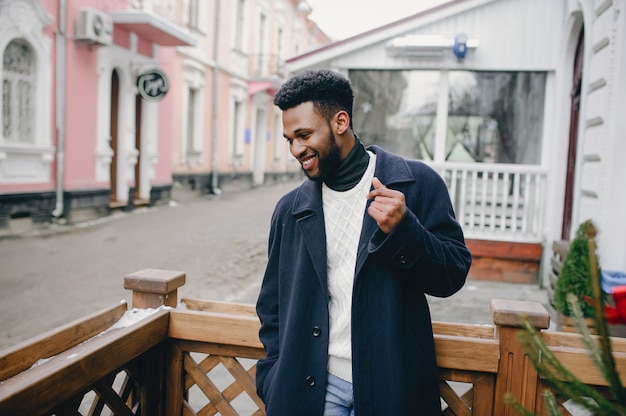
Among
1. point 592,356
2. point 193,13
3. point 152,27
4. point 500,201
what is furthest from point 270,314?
point 193,13

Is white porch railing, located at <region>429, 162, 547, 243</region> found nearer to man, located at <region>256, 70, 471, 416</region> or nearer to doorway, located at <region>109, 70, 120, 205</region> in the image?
man, located at <region>256, 70, 471, 416</region>

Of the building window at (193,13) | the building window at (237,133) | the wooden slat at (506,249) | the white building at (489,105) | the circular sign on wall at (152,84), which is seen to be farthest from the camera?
the building window at (237,133)

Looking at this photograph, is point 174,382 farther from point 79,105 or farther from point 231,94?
point 231,94

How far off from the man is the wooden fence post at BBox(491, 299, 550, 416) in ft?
1.10

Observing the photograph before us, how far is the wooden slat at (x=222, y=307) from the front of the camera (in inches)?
100

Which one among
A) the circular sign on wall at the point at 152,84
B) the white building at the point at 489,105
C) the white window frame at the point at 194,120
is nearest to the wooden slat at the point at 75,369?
the white building at the point at 489,105

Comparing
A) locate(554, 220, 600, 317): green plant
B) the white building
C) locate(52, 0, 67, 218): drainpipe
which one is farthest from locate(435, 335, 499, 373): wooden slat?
locate(52, 0, 67, 218): drainpipe

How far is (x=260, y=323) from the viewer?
222 centimetres

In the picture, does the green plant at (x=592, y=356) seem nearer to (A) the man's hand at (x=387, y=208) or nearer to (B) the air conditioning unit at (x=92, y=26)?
(A) the man's hand at (x=387, y=208)

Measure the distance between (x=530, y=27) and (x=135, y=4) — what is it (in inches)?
341

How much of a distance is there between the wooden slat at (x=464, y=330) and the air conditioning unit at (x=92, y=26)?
10.6m

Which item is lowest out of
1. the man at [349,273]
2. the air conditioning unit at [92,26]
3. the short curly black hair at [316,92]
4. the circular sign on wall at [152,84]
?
the man at [349,273]

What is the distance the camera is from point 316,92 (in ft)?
6.22

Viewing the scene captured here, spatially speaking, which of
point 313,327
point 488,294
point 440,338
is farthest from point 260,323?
point 488,294
